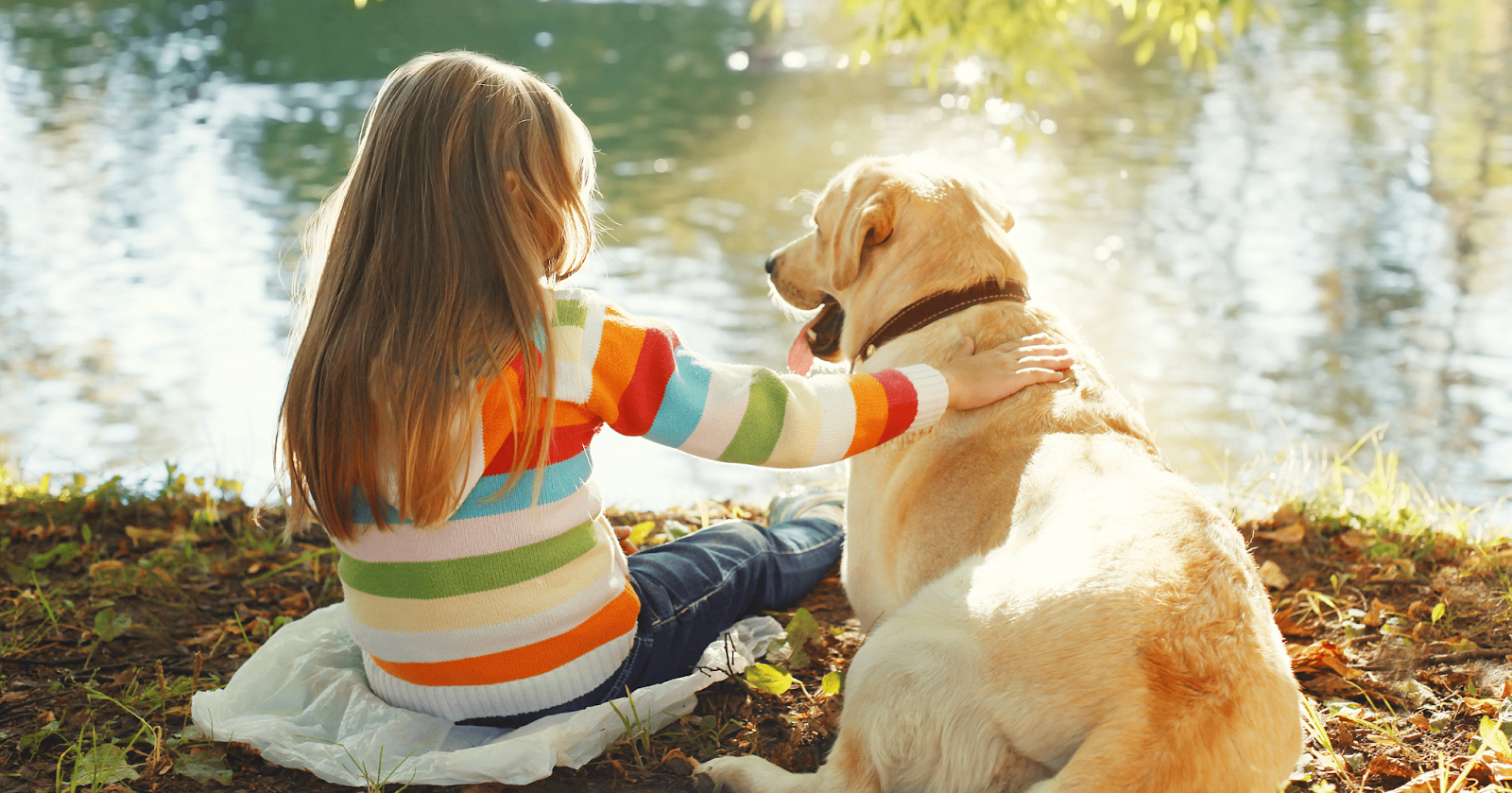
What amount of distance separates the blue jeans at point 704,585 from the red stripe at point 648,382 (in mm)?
664

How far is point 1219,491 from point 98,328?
9.76 meters

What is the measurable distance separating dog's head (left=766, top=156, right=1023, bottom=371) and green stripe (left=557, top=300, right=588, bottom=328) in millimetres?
1121

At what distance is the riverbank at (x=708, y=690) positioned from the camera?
2.84m

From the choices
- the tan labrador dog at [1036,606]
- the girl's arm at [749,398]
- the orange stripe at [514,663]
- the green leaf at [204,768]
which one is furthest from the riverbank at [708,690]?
the girl's arm at [749,398]

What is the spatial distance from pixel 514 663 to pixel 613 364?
81cm

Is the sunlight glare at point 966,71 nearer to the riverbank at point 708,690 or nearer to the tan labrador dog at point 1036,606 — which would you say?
the riverbank at point 708,690

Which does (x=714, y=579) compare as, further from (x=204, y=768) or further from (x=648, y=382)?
(x=204, y=768)

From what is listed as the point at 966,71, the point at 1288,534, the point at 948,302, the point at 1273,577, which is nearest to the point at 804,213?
the point at 966,71

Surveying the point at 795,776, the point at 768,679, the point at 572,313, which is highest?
the point at 572,313

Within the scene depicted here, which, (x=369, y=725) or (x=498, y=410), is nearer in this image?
(x=498, y=410)

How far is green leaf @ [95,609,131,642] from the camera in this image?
11.7ft

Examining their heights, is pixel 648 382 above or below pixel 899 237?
below

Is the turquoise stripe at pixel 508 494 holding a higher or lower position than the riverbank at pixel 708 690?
higher

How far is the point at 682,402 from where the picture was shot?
2688 millimetres
